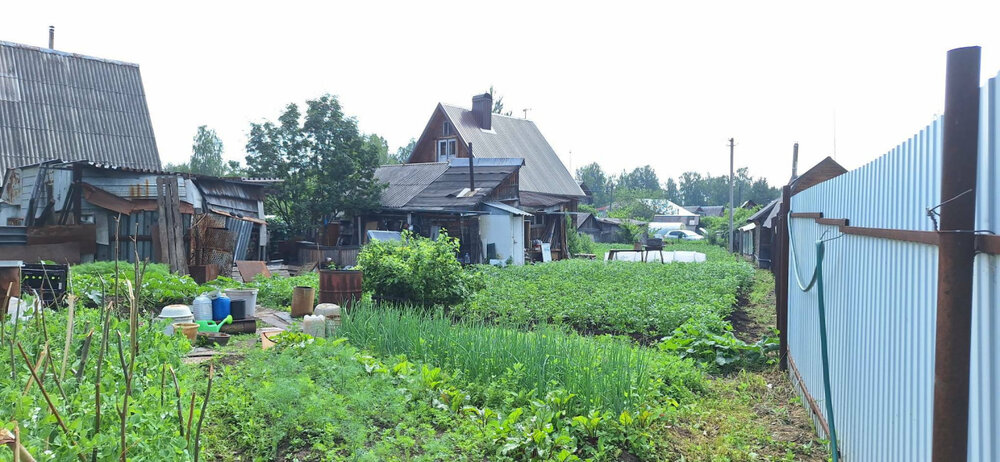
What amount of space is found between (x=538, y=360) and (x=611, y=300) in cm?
593

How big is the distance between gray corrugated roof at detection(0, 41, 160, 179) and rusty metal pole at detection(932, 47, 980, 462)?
2011cm

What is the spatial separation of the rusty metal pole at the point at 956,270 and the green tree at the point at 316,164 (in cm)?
2326

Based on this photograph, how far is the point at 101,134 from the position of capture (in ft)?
64.4

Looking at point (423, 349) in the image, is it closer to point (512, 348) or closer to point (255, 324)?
point (512, 348)

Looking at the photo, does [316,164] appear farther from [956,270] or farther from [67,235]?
[956,270]

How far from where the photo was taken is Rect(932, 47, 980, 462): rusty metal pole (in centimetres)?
225

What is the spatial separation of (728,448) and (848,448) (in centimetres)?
76

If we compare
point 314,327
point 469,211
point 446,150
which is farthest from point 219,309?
point 446,150

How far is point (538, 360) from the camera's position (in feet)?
18.7

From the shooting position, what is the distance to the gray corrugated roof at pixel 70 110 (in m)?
18.3

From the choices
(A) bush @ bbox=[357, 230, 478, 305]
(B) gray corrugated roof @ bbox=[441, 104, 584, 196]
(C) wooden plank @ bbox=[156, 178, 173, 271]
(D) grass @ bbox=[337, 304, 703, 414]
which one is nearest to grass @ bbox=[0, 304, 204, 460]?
(D) grass @ bbox=[337, 304, 703, 414]

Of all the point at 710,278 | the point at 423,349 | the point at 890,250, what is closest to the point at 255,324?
the point at 423,349

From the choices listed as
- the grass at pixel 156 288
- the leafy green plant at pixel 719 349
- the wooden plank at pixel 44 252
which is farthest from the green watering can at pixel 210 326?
the wooden plank at pixel 44 252

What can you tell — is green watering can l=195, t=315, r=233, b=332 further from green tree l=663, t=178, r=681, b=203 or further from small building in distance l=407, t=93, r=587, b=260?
green tree l=663, t=178, r=681, b=203
